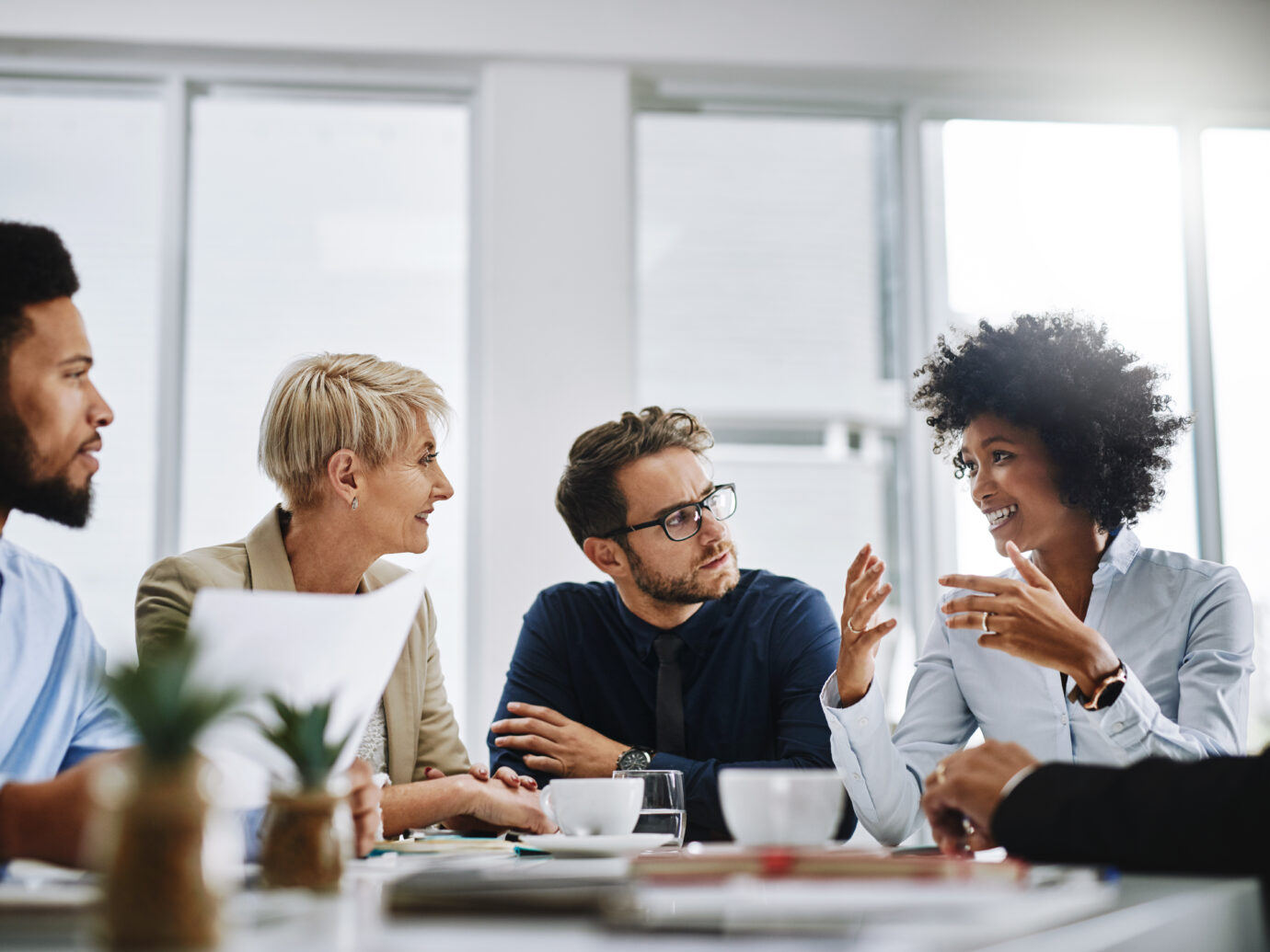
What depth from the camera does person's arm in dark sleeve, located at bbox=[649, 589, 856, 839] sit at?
1.92 metres

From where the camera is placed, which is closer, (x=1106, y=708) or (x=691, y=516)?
(x=1106, y=708)

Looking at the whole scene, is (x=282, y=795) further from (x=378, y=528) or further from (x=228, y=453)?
(x=228, y=453)

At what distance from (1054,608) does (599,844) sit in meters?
0.76

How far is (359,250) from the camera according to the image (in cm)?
361

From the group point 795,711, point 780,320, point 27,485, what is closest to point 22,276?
point 27,485

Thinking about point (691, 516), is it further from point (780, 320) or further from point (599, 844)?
point (780, 320)

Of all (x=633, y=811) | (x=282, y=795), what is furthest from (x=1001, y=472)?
(x=282, y=795)

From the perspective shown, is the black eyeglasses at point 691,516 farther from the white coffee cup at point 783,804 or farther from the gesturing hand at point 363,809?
the white coffee cup at point 783,804

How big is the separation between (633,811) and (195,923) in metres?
0.75

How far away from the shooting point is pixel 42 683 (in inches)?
58.8

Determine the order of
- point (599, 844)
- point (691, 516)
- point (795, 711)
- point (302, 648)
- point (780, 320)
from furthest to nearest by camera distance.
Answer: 1. point (780, 320)
2. point (691, 516)
3. point (795, 711)
4. point (599, 844)
5. point (302, 648)

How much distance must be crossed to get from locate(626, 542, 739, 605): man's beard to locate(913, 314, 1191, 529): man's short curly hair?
51cm

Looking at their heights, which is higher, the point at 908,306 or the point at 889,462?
the point at 908,306

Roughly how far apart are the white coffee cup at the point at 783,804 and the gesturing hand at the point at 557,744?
0.92 meters
